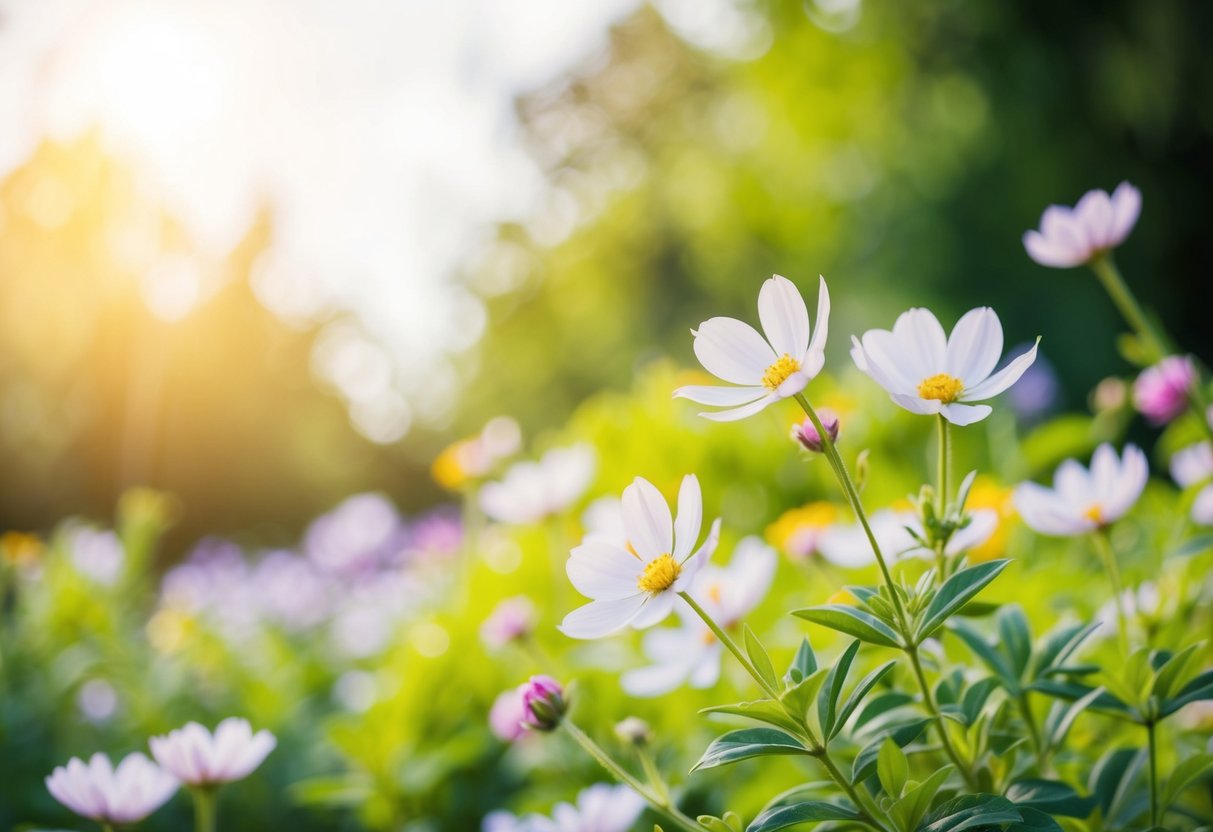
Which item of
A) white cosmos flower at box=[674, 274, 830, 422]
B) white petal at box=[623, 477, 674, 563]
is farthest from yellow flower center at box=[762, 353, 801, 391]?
white petal at box=[623, 477, 674, 563]

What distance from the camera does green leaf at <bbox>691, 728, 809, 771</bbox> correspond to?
1.82 ft

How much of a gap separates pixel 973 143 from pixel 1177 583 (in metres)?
5.41

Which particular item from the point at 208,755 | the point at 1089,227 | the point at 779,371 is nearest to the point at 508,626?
the point at 208,755

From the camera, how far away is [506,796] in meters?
1.34

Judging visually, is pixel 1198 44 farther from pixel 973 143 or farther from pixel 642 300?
pixel 642 300

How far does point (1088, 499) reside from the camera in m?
0.82

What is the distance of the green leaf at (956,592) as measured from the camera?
0.53 m

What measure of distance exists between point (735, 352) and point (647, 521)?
12 centimetres

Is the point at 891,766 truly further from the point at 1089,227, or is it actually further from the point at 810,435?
the point at 1089,227

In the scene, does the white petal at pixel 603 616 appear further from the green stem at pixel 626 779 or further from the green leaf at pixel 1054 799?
the green leaf at pixel 1054 799

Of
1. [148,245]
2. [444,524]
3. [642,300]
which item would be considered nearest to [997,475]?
[444,524]

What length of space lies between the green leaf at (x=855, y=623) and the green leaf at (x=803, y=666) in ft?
0.14

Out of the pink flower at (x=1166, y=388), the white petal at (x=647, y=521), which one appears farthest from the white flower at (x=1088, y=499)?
Answer: the white petal at (x=647, y=521)

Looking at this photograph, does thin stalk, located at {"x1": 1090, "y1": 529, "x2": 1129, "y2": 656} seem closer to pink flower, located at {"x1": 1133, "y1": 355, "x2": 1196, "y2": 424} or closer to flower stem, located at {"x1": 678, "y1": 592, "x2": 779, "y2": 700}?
pink flower, located at {"x1": 1133, "y1": 355, "x2": 1196, "y2": 424}
